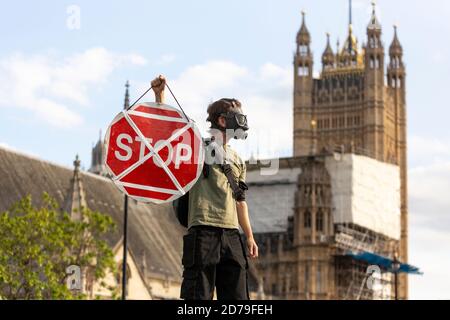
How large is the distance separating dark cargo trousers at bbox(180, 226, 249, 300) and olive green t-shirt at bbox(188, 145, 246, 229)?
7cm

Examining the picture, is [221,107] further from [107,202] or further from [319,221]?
[319,221]

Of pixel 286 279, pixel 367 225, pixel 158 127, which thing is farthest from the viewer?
pixel 367 225

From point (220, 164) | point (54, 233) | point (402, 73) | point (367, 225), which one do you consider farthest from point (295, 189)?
point (220, 164)

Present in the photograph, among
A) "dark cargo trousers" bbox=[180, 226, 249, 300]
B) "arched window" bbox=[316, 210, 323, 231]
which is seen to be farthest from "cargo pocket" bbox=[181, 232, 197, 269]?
"arched window" bbox=[316, 210, 323, 231]

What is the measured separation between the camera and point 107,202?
6322 centimetres

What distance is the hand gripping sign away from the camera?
21.2ft

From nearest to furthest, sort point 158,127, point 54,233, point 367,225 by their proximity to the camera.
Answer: point 158,127
point 54,233
point 367,225

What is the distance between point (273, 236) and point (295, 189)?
4337mm

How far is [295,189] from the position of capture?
84.0 metres

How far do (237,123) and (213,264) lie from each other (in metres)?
0.94

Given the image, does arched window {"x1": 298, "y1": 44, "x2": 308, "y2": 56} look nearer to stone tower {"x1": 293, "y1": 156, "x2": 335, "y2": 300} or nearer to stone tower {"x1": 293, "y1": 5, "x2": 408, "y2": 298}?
stone tower {"x1": 293, "y1": 5, "x2": 408, "y2": 298}
